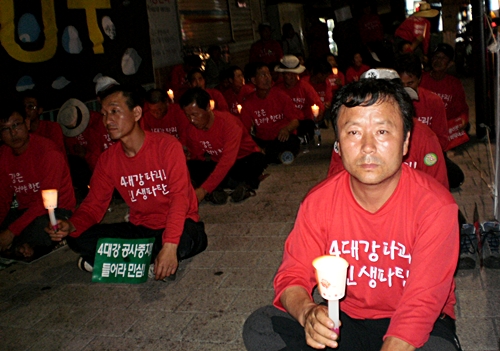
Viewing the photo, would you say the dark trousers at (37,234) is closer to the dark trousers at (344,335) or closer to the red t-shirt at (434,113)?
the dark trousers at (344,335)

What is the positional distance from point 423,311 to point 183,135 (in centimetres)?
596

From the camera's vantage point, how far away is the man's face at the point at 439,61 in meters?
7.75

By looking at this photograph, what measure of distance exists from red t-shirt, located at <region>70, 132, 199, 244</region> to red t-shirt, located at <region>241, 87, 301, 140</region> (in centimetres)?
411

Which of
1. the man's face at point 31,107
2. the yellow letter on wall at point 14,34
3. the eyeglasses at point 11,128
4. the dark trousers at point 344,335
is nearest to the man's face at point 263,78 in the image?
the man's face at point 31,107

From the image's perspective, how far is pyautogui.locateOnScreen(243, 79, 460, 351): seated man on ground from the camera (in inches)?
90.0

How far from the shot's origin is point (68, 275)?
523cm

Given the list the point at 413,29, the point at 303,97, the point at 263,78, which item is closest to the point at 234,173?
the point at 263,78

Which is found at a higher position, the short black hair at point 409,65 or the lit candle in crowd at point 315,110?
the short black hair at point 409,65

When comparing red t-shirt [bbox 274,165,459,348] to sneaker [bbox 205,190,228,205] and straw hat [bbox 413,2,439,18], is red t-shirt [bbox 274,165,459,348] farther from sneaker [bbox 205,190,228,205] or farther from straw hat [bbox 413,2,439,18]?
straw hat [bbox 413,2,439,18]

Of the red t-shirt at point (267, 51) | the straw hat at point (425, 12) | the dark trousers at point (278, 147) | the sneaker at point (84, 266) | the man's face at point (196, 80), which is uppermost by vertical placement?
the straw hat at point (425, 12)

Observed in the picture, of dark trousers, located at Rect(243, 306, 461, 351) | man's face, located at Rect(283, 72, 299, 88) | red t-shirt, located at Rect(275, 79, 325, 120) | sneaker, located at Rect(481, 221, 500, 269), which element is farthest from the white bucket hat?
dark trousers, located at Rect(243, 306, 461, 351)

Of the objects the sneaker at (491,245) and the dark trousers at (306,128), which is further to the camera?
the dark trousers at (306,128)

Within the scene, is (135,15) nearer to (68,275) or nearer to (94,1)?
(94,1)

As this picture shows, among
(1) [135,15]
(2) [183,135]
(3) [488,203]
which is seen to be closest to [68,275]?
(2) [183,135]
